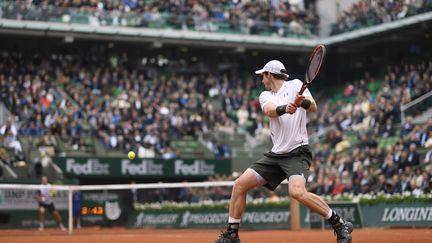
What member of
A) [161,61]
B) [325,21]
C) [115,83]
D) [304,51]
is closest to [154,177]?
[115,83]

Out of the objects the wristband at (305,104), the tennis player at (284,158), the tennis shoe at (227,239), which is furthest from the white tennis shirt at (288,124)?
the tennis shoe at (227,239)

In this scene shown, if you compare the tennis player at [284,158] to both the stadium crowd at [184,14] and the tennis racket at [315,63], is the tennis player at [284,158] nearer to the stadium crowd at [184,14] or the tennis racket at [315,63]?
the tennis racket at [315,63]

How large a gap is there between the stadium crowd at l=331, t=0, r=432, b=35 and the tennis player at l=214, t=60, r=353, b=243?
2421cm

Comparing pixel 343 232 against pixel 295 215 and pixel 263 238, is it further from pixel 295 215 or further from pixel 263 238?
pixel 295 215

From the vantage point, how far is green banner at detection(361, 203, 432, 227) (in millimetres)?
19672

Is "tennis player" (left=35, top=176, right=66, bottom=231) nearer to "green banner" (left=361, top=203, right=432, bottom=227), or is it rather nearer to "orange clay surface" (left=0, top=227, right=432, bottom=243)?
"orange clay surface" (left=0, top=227, right=432, bottom=243)

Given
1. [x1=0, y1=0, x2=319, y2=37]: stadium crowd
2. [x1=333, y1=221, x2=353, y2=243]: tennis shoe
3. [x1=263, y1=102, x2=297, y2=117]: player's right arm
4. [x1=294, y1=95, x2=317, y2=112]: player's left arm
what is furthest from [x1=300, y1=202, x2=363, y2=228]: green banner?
[x1=0, y1=0, x2=319, y2=37]: stadium crowd

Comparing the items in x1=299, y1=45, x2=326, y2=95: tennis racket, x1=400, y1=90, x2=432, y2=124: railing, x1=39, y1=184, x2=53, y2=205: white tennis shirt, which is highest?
x1=299, y1=45, x2=326, y2=95: tennis racket

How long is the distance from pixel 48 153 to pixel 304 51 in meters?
15.4

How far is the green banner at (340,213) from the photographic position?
21905 mm

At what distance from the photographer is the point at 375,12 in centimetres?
3603

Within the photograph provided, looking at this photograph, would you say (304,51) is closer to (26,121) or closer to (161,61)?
(161,61)

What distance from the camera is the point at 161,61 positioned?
3950 centimetres

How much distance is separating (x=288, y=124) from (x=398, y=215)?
11845 mm
